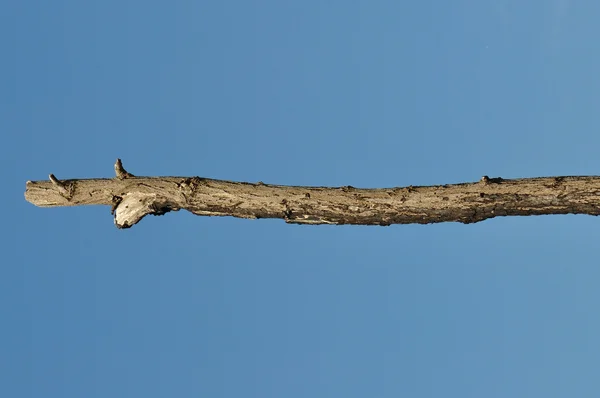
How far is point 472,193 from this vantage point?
24.6ft

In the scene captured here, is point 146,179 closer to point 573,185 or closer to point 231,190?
point 231,190

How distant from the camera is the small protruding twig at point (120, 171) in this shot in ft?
26.3

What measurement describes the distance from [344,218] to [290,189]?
2.18 feet

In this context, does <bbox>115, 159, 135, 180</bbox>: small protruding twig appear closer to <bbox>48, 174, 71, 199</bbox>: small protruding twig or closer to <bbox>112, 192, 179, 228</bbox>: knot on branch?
<bbox>112, 192, 179, 228</bbox>: knot on branch

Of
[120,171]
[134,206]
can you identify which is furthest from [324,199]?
[120,171]

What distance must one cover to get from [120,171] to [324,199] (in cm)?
233

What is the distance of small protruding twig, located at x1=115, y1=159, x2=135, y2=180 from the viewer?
802cm

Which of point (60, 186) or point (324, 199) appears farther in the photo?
point (60, 186)

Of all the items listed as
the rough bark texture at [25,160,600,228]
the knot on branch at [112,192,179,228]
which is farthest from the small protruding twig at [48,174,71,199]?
the knot on branch at [112,192,179,228]

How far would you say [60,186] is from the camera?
816 cm

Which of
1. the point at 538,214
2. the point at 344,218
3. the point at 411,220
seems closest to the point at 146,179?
the point at 344,218

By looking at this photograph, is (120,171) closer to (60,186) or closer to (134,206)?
(134,206)

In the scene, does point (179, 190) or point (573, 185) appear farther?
point (179, 190)

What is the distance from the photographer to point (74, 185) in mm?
8219
